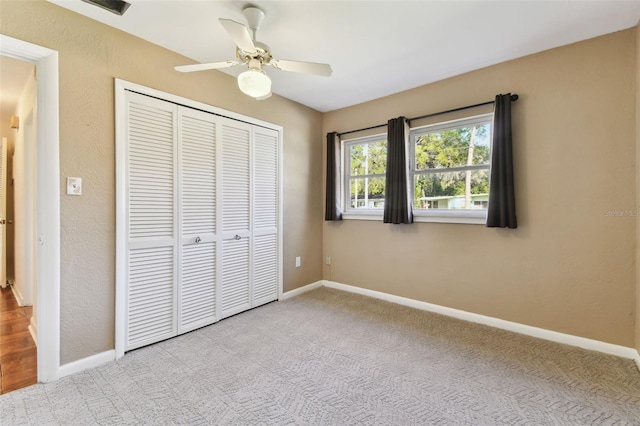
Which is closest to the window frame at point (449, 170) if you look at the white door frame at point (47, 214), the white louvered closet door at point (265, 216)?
the white louvered closet door at point (265, 216)

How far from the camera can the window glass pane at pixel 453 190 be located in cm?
283

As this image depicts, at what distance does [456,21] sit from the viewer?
A: 2.02m

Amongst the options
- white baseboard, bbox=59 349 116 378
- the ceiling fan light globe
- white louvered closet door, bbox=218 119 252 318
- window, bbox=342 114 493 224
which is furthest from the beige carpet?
the ceiling fan light globe

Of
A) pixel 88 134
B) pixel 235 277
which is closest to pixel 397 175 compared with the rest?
pixel 235 277

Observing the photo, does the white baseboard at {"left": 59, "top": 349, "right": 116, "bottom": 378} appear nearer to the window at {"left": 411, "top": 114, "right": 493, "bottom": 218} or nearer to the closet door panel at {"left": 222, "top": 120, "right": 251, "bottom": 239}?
the closet door panel at {"left": 222, "top": 120, "right": 251, "bottom": 239}

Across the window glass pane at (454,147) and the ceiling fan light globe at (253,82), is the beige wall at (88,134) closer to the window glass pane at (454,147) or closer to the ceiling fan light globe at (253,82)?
the ceiling fan light globe at (253,82)

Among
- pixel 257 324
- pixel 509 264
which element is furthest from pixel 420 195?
pixel 257 324

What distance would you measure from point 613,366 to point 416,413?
165cm

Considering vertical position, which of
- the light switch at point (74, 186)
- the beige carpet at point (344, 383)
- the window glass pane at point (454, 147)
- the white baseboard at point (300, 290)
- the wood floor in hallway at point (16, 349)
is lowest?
the beige carpet at point (344, 383)

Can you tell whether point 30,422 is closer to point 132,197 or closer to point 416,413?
point 132,197

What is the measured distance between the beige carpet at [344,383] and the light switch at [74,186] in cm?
127

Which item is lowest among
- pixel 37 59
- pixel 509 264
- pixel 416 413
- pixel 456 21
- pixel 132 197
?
pixel 416 413

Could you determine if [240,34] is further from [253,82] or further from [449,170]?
[449,170]

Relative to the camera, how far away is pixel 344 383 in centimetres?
184
